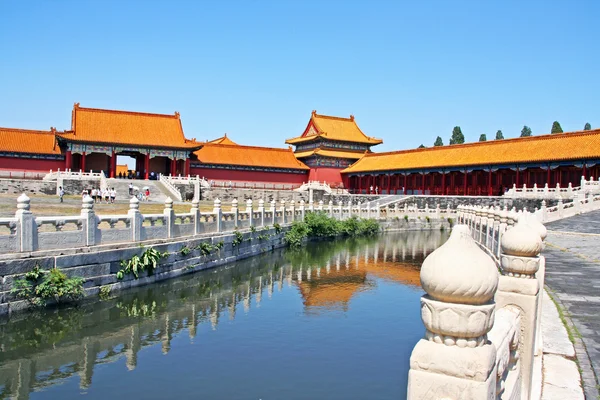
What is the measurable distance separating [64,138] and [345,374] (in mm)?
40137

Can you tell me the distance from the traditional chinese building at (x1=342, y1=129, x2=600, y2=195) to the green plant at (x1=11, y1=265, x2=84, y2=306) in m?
33.5

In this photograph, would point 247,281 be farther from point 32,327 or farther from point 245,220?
point 32,327

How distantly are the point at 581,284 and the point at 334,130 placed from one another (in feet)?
170

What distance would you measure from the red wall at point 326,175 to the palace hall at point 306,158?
0.37 ft

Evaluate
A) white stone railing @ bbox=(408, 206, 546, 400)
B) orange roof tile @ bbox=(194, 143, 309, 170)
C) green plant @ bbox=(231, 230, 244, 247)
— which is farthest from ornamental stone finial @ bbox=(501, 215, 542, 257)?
orange roof tile @ bbox=(194, 143, 309, 170)

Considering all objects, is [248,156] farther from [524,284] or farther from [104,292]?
[524,284]

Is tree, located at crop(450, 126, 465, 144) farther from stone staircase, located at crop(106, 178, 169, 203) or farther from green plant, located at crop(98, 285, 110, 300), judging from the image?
green plant, located at crop(98, 285, 110, 300)

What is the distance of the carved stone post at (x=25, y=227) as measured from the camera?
36.8 feet

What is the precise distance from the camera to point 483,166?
42438mm

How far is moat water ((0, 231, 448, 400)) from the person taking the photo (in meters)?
8.34

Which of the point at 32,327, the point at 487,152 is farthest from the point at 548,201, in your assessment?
the point at 32,327

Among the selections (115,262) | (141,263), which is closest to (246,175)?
(141,263)

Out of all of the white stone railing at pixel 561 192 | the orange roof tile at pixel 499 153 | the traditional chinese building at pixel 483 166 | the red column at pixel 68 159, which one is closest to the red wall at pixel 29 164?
the red column at pixel 68 159

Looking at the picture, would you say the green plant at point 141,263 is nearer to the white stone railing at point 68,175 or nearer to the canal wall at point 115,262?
the canal wall at point 115,262
